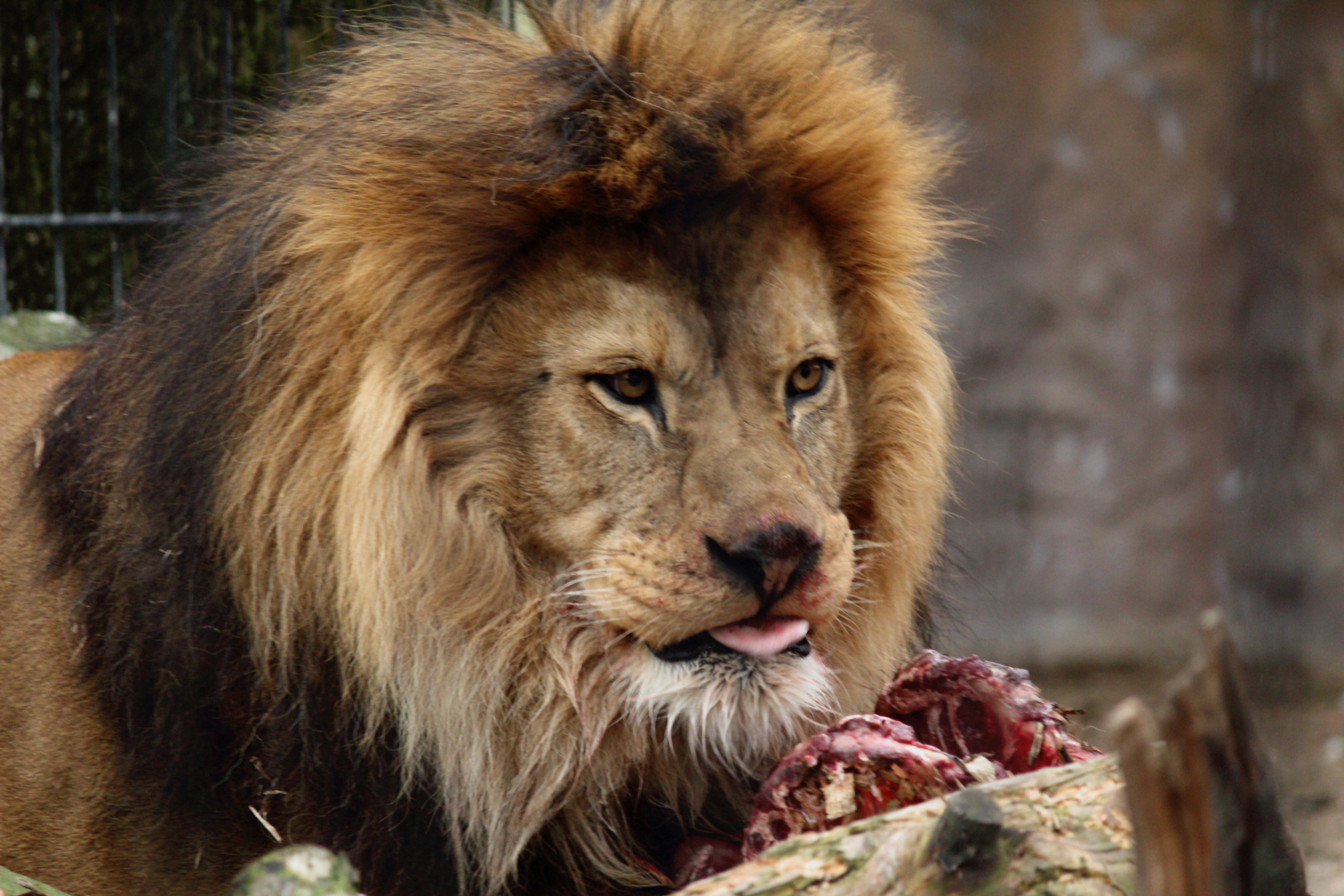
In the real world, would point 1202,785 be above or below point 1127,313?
above

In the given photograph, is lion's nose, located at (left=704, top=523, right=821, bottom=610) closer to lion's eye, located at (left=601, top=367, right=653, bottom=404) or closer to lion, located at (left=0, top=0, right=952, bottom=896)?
lion, located at (left=0, top=0, right=952, bottom=896)

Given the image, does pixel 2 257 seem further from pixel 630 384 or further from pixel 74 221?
pixel 630 384

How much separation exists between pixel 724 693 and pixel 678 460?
0.35 m

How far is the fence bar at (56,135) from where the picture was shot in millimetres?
4473

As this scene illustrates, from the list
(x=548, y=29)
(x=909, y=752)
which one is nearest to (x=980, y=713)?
(x=909, y=752)

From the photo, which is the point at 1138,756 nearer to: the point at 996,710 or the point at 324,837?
the point at 996,710

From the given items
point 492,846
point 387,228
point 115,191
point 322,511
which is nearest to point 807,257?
point 387,228

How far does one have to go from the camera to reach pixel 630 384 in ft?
7.54

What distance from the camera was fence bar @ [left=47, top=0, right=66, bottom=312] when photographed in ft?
14.7

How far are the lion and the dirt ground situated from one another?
66 cm

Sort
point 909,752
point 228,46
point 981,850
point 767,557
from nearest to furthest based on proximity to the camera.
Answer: point 981,850, point 909,752, point 767,557, point 228,46

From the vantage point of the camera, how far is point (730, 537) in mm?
2145

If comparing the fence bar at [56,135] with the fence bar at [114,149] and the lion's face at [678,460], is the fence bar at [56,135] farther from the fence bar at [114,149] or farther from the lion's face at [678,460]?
the lion's face at [678,460]

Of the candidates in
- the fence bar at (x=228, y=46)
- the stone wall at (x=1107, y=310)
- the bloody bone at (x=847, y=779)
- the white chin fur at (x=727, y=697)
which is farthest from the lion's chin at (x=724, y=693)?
the stone wall at (x=1107, y=310)
